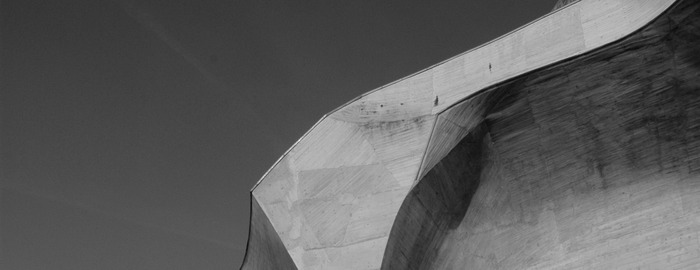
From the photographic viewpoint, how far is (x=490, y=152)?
10414mm

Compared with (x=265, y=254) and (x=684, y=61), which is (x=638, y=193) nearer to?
(x=684, y=61)

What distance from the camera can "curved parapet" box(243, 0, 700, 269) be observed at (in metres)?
9.59

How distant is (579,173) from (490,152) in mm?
1058

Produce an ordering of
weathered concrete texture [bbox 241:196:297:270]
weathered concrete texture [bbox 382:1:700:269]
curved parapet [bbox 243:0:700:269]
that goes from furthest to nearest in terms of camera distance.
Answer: weathered concrete texture [bbox 241:196:297:270] → curved parapet [bbox 243:0:700:269] → weathered concrete texture [bbox 382:1:700:269]

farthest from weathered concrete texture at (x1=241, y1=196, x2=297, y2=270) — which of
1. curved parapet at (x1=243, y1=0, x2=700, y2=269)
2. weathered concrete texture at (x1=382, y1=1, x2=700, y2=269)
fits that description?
weathered concrete texture at (x1=382, y1=1, x2=700, y2=269)

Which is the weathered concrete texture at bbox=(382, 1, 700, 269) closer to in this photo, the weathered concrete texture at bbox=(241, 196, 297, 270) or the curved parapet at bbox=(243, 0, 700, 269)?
the curved parapet at bbox=(243, 0, 700, 269)

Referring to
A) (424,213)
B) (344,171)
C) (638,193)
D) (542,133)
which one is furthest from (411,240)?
(638,193)

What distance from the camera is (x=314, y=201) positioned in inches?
429

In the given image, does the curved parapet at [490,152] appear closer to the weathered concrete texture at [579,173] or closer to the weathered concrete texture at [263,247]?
the weathered concrete texture at [579,173]

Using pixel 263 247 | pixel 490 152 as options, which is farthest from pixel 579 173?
pixel 263 247

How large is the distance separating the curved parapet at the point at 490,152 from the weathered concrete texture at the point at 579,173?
0.02 meters

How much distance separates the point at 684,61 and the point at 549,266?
9.14 feet

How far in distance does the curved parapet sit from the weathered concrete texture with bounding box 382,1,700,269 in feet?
0.05

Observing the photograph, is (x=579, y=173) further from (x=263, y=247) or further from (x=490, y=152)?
(x=263, y=247)
